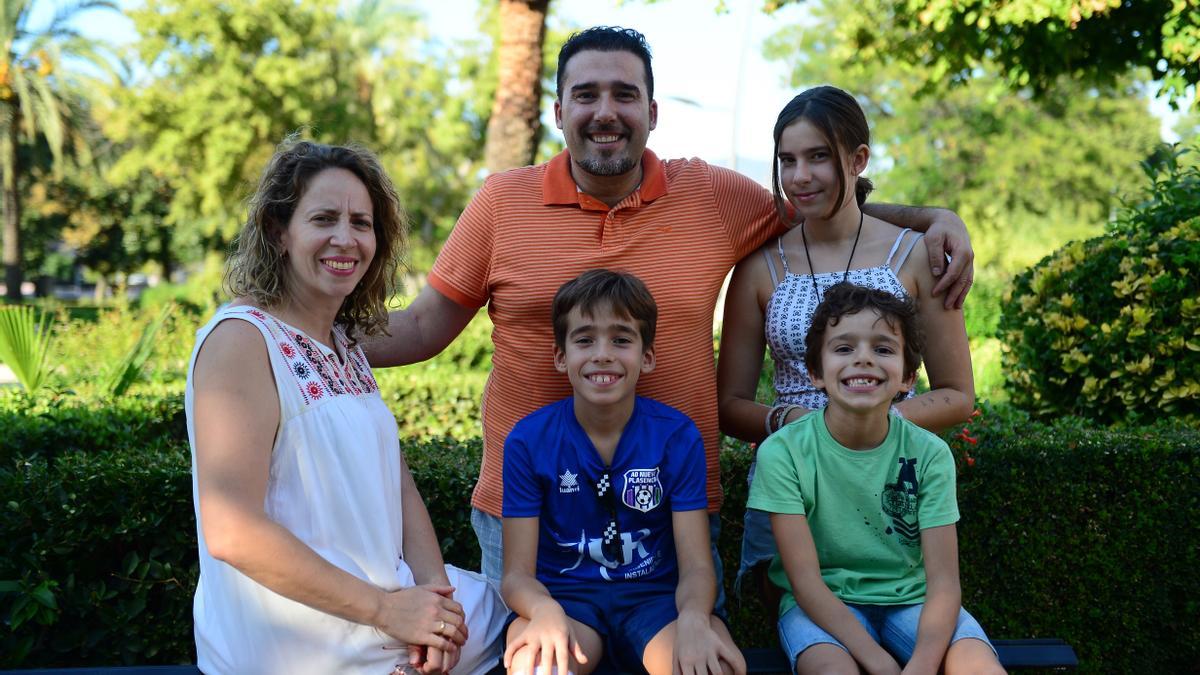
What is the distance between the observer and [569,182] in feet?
10.8

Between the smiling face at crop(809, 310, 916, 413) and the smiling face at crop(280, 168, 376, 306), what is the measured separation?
1395mm

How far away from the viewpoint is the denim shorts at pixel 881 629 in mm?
2709

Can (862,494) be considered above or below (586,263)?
below

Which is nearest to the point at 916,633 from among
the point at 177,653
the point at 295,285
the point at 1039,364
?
the point at 295,285

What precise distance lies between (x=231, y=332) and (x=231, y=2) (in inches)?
960

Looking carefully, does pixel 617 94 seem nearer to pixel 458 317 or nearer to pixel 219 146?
pixel 458 317

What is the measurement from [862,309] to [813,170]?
1.74 feet

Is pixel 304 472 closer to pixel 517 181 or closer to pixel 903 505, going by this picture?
pixel 517 181

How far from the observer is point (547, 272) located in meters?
3.21

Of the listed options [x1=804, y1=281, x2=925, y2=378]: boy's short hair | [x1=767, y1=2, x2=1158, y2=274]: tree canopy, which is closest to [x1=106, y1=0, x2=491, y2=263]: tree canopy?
[x1=767, y1=2, x2=1158, y2=274]: tree canopy

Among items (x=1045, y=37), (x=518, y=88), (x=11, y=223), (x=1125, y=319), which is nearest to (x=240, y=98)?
(x=11, y=223)

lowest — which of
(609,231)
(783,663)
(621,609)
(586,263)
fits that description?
(783,663)

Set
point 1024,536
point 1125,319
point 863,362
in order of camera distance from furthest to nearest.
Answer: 1. point 1125,319
2. point 1024,536
3. point 863,362

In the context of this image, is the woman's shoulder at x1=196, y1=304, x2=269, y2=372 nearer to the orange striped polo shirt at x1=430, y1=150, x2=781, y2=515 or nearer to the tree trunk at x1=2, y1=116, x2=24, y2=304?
the orange striped polo shirt at x1=430, y1=150, x2=781, y2=515
